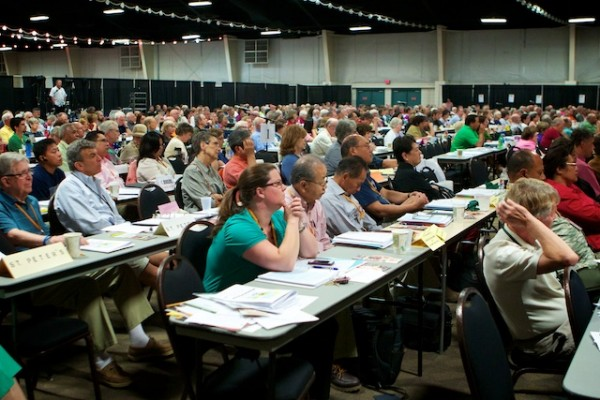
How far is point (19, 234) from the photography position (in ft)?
13.3

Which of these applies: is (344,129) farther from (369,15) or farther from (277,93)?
(277,93)

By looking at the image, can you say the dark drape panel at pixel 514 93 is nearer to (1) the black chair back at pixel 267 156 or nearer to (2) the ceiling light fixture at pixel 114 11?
(2) the ceiling light fixture at pixel 114 11

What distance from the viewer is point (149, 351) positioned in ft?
13.6

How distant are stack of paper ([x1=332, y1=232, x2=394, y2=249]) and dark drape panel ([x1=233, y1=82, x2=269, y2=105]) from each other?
21.5 metres

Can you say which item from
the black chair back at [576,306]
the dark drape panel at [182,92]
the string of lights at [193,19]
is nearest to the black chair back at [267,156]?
the black chair back at [576,306]

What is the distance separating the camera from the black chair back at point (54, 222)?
4574 mm

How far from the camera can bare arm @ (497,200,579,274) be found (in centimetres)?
301

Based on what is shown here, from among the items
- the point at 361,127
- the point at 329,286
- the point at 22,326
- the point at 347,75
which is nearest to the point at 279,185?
the point at 329,286

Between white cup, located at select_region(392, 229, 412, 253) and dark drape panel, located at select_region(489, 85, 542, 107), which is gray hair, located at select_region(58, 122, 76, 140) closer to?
white cup, located at select_region(392, 229, 412, 253)

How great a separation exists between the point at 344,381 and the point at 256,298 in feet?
4.31

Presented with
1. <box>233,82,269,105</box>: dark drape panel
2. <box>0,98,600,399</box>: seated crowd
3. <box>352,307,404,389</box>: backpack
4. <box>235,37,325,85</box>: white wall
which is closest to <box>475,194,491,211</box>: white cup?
<box>0,98,600,399</box>: seated crowd

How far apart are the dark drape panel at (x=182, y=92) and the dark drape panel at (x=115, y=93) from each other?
1.81 m

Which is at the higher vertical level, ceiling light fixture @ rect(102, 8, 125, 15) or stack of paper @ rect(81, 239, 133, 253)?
ceiling light fixture @ rect(102, 8, 125, 15)

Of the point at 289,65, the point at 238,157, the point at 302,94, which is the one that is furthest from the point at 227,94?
the point at 238,157
